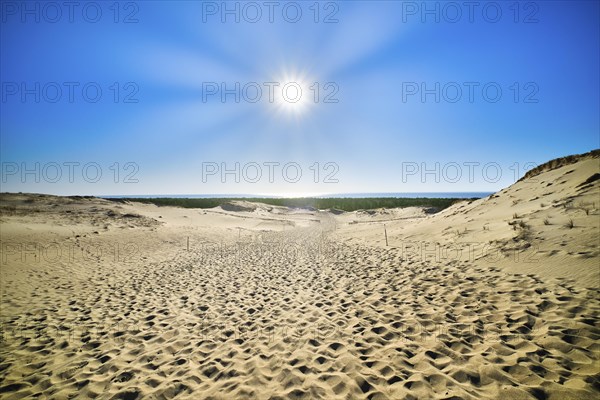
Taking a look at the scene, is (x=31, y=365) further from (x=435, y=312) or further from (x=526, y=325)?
(x=526, y=325)

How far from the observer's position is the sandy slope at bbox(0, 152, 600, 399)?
4.86 metres

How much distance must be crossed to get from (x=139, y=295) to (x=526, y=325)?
11950 millimetres

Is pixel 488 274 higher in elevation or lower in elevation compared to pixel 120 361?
higher

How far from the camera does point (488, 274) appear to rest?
32.8 ft

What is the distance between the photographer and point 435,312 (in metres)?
7.37

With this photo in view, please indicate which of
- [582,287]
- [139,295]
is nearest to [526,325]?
[582,287]

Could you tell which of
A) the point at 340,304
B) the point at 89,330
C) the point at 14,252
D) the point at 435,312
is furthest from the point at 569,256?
the point at 14,252

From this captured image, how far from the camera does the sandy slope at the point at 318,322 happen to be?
486 centimetres

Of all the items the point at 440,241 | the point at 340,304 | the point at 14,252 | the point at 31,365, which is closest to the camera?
the point at 31,365

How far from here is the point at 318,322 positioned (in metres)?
7.28

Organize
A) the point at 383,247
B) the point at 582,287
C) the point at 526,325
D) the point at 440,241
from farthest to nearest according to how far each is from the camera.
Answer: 1. the point at 383,247
2. the point at 440,241
3. the point at 582,287
4. the point at 526,325

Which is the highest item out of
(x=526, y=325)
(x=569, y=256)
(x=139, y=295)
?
(x=569, y=256)

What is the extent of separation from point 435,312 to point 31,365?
31.6 feet

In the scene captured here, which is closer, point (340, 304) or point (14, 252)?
point (340, 304)
